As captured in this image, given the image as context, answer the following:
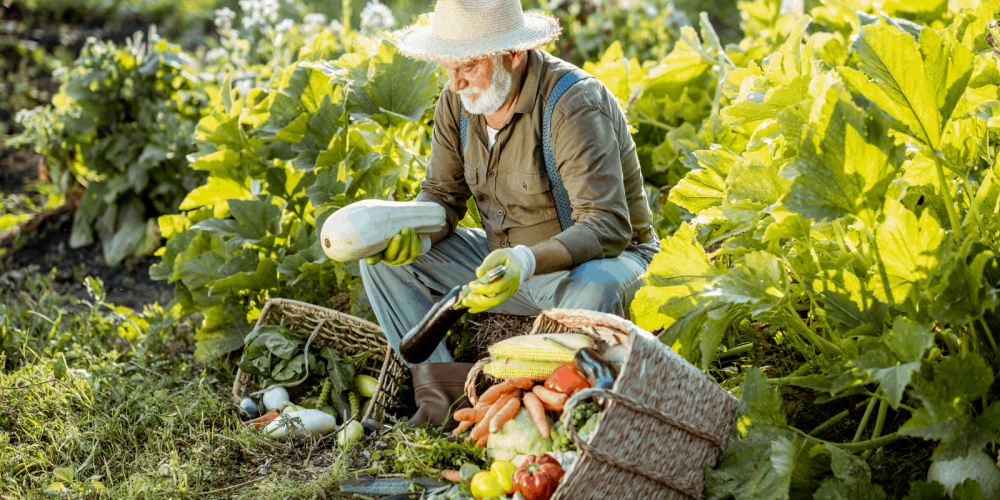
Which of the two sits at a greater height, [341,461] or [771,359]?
[771,359]

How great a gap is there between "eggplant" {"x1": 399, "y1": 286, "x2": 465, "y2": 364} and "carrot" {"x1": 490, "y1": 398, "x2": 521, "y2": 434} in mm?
333

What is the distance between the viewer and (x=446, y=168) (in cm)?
293

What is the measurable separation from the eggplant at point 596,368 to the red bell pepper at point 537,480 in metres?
0.23

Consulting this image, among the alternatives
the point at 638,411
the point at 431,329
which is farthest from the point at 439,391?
the point at 638,411

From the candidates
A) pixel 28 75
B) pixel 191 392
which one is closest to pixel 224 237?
pixel 191 392

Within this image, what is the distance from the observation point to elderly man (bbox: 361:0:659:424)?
8.05 feet

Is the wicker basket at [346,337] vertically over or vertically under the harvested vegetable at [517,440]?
under

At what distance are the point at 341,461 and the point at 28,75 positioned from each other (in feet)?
19.8

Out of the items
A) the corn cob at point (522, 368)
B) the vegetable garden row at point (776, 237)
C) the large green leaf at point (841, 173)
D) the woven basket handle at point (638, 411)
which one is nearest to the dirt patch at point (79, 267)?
the vegetable garden row at point (776, 237)

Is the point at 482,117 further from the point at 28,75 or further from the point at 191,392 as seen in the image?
the point at 28,75

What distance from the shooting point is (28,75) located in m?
6.86

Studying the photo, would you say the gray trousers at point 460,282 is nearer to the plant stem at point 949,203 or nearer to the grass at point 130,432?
the grass at point 130,432

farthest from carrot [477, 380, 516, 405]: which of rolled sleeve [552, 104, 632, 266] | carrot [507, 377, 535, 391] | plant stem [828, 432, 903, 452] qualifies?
plant stem [828, 432, 903, 452]

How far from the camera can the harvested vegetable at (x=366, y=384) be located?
2910 millimetres
